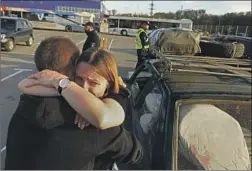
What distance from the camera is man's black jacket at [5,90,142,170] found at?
1.21 m

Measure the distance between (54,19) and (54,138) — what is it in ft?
122

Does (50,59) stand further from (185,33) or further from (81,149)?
(185,33)

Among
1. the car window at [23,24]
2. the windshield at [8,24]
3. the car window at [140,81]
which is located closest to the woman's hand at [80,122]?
the car window at [140,81]

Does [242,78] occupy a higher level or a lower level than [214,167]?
higher

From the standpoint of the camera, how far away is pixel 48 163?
1.24 metres

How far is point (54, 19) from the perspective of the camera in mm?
36469

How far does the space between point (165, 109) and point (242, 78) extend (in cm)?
75

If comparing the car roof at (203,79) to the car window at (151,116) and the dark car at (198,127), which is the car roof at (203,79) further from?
the car window at (151,116)

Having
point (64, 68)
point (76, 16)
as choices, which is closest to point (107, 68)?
point (64, 68)

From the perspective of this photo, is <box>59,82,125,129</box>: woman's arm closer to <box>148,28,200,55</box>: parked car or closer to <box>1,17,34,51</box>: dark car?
<box>148,28,200,55</box>: parked car

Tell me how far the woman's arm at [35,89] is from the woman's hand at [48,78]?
15 mm

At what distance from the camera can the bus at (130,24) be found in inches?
1481

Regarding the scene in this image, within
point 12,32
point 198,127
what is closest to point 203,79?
point 198,127

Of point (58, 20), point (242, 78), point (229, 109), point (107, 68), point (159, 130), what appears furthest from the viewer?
point (58, 20)
